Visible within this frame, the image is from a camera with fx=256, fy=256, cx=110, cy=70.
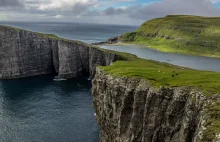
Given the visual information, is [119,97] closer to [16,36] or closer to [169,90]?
[169,90]

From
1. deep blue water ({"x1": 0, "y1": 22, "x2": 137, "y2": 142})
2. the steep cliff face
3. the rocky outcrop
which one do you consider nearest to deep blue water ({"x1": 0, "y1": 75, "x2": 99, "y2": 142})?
deep blue water ({"x1": 0, "y1": 22, "x2": 137, "y2": 142})

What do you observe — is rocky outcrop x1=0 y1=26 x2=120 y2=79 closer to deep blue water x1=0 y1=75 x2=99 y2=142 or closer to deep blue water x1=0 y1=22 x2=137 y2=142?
deep blue water x1=0 y1=75 x2=99 y2=142

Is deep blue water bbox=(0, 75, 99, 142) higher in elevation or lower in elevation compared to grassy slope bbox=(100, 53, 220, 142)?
lower

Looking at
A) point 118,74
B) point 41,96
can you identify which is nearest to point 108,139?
point 118,74

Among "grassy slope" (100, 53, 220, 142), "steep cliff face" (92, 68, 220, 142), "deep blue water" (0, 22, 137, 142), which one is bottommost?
"deep blue water" (0, 22, 137, 142)

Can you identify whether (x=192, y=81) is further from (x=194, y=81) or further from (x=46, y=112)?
(x=46, y=112)

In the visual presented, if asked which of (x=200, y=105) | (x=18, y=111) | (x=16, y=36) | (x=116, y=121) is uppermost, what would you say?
(x=16, y=36)

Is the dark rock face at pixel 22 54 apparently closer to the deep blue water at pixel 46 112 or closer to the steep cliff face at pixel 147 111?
the deep blue water at pixel 46 112

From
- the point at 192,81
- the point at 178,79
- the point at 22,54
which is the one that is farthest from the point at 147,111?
the point at 22,54
